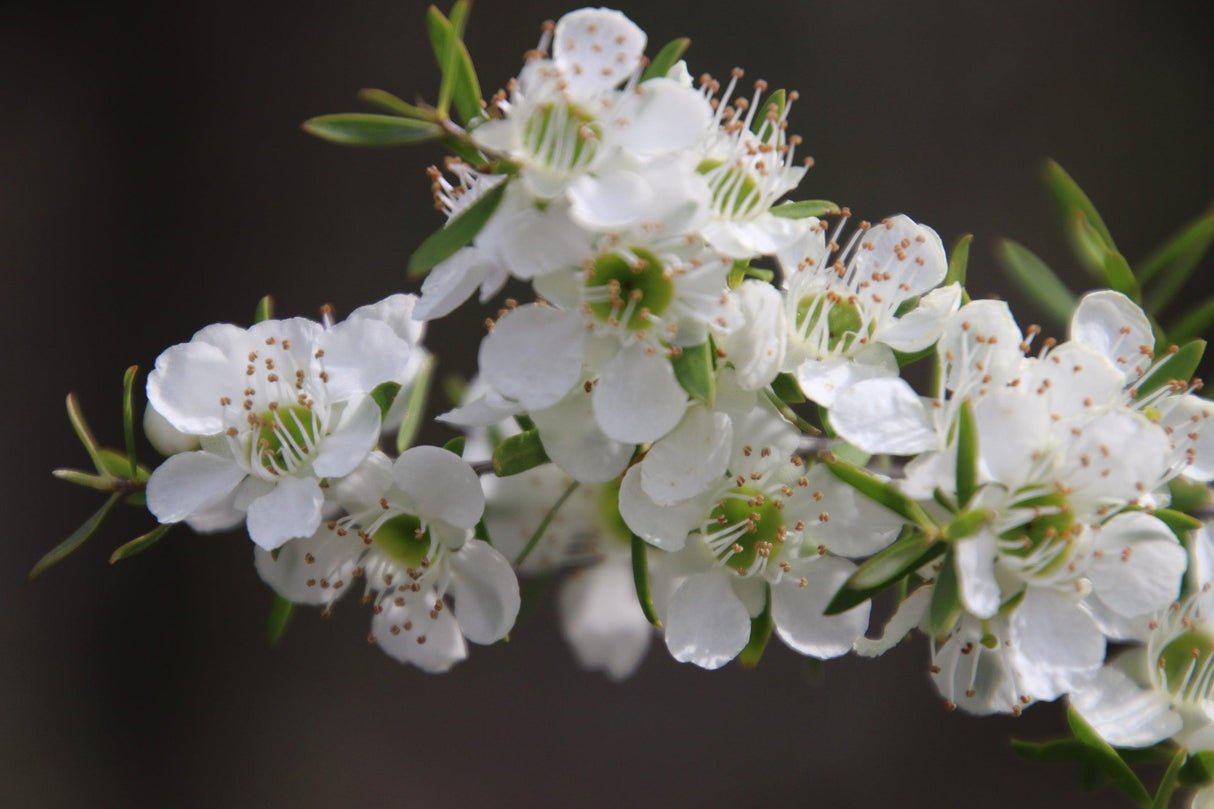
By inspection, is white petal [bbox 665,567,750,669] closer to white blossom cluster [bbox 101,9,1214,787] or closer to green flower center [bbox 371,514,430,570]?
white blossom cluster [bbox 101,9,1214,787]

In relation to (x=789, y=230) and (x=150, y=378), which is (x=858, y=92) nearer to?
(x=789, y=230)

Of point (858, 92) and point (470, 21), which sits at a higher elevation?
point (858, 92)

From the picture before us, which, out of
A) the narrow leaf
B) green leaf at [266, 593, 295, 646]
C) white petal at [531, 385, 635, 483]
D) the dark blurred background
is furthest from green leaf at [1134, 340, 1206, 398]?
the dark blurred background

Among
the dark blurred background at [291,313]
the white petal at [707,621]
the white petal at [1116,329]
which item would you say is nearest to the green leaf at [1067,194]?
the white petal at [1116,329]

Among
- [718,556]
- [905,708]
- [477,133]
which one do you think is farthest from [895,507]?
[905,708]

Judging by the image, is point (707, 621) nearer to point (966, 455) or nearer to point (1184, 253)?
point (966, 455)

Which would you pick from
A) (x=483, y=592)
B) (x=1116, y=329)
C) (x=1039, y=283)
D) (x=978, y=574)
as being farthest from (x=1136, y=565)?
(x=483, y=592)
